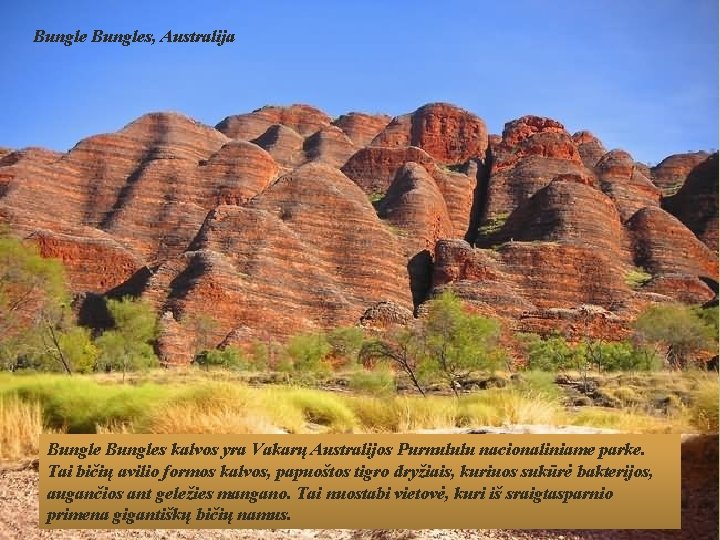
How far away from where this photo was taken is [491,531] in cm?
703

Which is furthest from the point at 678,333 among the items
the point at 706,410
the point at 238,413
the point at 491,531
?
the point at 491,531

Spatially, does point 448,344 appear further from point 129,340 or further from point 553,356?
point 129,340

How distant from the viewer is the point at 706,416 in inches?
338

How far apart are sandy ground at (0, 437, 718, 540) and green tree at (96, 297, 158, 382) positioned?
1411 inches

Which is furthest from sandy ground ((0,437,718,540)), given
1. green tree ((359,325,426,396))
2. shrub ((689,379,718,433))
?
green tree ((359,325,426,396))

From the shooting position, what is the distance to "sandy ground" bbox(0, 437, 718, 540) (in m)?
6.86

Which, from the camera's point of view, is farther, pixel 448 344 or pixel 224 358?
pixel 224 358

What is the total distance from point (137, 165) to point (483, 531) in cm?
10244

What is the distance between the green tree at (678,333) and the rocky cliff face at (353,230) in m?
12.9

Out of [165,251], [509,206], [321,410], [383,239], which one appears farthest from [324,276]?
[321,410]

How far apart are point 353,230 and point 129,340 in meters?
32.8
